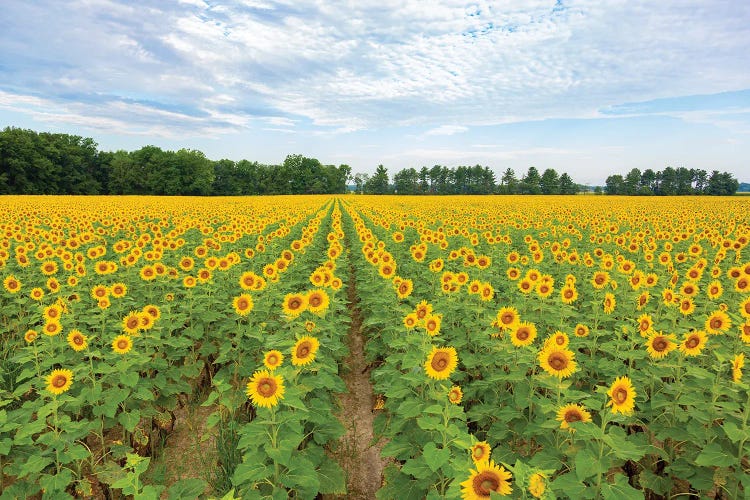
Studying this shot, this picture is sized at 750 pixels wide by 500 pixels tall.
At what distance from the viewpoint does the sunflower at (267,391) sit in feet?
10.3

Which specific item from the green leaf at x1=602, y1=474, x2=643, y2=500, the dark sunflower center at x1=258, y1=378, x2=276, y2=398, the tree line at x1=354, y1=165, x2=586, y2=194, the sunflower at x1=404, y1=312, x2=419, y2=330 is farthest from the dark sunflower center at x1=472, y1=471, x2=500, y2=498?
the tree line at x1=354, y1=165, x2=586, y2=194

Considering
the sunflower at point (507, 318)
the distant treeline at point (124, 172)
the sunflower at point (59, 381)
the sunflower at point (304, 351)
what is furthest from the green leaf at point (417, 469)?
the distant treeline at point (124, 172)

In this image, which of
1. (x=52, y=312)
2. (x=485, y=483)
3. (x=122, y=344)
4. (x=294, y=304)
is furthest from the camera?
(x=52, y=312)

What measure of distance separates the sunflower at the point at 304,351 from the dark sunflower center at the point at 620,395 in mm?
2492

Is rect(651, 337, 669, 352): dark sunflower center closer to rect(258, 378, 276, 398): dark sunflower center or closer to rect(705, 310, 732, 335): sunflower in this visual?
rect(705, 310, 732, 335): sunflower

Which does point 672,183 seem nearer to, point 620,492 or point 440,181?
point 440,181

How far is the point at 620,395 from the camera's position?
A: 111 inches

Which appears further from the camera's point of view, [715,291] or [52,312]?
[715,291]

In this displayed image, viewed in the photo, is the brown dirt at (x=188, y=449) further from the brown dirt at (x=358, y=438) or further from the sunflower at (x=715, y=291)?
the sunflower at (x=715, y=291)

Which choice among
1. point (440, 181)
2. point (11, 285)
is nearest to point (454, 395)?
point (11, 285)

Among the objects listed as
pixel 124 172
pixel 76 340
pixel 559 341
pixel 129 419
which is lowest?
pixel 129 419

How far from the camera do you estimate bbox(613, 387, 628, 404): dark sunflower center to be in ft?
9.14

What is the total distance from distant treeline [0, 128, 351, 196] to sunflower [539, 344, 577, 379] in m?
88.6

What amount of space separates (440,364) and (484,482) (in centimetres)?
133
